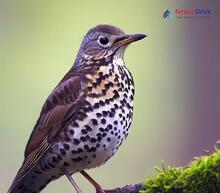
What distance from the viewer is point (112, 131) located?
519 cm

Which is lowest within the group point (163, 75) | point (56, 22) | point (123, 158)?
point (123, 158)

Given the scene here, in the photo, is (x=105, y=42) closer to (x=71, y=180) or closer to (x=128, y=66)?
(x=71, y=180)

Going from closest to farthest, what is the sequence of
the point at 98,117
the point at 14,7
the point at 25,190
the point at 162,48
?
the point at 98,117 < the point at 25,190 < the point at 162,48 < the point at 14,7

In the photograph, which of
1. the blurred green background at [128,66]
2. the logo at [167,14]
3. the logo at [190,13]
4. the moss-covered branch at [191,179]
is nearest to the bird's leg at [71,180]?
the moss-covered branch at [191,179]

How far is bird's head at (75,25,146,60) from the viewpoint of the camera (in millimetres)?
5475

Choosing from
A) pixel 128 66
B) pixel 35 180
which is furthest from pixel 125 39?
pixel 128 66

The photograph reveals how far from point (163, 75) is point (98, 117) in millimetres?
3733

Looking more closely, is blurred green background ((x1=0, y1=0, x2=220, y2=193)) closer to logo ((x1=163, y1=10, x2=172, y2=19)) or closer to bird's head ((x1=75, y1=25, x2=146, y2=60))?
logo ((x1=163, y1=10, x2=172, y2=19))

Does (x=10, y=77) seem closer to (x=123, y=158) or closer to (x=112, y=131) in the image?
(x=123, y=158)

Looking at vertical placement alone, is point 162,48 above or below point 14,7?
below

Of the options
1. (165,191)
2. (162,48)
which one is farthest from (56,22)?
(165,191)

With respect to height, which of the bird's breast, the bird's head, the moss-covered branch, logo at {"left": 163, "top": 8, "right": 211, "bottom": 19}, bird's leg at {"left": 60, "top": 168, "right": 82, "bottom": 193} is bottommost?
bird's leg at {"left": 60, "top": 168, "right": 82, "bottom": 193}

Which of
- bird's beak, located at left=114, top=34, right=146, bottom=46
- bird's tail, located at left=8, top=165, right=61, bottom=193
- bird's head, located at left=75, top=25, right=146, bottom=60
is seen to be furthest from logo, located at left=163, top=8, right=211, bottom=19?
bird's tail, located at left=8, top=165, right=61, bottom=193

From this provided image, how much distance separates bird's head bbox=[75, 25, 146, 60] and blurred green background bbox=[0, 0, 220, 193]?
6.98ft
